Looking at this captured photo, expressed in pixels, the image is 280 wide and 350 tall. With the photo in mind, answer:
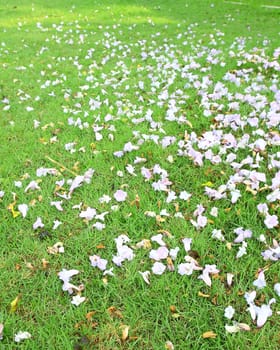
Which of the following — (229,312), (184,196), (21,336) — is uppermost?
(184,196)

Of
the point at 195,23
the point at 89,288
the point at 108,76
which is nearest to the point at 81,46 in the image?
the point at 108,76

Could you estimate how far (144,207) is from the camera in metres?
2.93

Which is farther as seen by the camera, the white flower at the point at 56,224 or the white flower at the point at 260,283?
the white flower at the point at 56,224

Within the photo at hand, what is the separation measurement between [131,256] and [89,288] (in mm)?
367

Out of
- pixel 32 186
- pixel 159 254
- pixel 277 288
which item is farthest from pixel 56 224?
pixel 277 288

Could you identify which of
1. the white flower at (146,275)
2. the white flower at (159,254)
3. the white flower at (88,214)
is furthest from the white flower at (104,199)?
the white flower at (146,275)

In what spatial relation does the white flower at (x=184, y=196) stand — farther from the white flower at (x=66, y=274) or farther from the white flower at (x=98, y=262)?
the white flower at (x=66, y=274)

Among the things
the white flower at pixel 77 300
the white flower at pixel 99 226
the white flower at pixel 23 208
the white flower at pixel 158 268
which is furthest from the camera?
the white flower at pixel 23 208

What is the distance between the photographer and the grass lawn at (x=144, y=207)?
81.4 inches

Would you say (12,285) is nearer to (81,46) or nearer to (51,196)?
(51,196)

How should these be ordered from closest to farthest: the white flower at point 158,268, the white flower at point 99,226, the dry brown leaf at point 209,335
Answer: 1. the dry brown leaf at point 209,335
2. the white flower at point 158,268
3. the white flower at point 99,226

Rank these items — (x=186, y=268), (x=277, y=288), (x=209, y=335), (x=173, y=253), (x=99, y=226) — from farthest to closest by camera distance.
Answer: (x=99, y=226), (x=173, y=253), (x=186, y=268), (x=277, y=288), (x=209, y=335)

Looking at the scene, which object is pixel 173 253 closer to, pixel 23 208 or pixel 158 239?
pixel 158 239

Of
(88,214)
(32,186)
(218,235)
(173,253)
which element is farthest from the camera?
(32,186)
